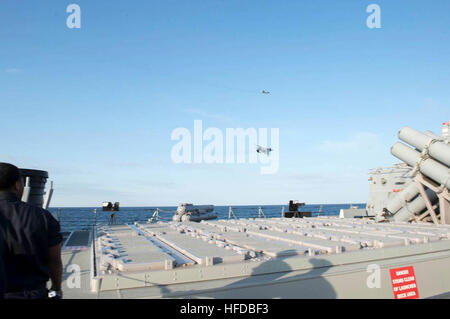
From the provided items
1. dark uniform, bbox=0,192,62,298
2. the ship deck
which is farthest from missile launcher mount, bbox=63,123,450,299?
dark uniform, bbox=0,192,62,298

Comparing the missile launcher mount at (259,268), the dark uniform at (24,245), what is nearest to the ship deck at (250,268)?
the missile launcher mount at (259,268)

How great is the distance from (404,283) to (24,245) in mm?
6498

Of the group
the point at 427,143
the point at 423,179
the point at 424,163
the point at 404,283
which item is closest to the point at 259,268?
the point at 404,283

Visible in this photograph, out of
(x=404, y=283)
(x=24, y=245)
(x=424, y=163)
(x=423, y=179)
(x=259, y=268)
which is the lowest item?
(x=404, y=283)

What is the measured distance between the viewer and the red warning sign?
6352 mm

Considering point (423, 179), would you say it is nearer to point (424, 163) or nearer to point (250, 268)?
point (424, 163)

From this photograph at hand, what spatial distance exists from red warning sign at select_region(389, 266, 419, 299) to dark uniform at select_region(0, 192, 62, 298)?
5931 mm

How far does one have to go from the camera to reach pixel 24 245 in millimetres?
2709

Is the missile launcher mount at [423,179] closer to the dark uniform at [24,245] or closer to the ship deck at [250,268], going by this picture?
the ship deck at [250,268]

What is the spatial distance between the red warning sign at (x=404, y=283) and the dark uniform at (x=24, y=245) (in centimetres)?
593

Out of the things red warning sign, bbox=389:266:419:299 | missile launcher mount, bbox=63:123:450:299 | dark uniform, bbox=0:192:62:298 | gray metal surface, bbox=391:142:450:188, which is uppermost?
gray metal surface, bbox=391:142:450:188

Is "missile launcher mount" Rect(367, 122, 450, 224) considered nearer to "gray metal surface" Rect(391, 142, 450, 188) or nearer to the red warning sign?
"gray metal surface" Rect(391, 142, 450, 188)
